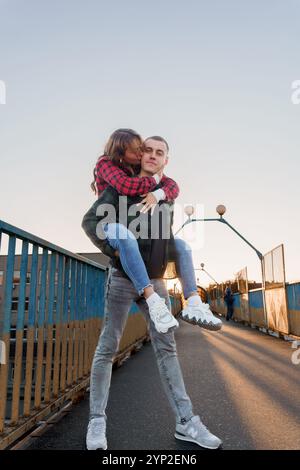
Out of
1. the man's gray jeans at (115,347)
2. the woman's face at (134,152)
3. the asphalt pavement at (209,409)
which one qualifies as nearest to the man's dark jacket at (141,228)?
the man's gray jeans at (115,347)

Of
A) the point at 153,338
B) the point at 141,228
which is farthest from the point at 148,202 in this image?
the point at 153,338

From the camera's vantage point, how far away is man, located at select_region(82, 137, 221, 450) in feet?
7.87

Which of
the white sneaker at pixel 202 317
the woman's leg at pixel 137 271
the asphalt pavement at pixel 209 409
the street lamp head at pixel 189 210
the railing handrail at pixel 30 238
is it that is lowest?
→ the asphalt pavement at pixel 209 409

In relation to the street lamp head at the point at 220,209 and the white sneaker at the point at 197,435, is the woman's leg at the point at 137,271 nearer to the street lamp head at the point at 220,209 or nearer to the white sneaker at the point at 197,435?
the white sneaker at the point at 197,435

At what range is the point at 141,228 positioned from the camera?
2.40 metres

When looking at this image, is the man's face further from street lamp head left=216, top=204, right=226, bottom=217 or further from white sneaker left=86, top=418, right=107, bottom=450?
street lamp head left=216, top=204, right=226, bottom=217

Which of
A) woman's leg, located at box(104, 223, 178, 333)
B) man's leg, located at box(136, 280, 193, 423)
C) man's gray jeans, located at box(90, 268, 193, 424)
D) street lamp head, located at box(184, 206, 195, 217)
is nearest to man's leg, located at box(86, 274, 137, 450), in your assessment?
man's gray jeans, located at box(90, 268, 193, 424)

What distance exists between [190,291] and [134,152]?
93 centimetres

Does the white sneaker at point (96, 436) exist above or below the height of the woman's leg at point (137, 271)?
below

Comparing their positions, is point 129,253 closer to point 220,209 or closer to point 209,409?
point 209,409

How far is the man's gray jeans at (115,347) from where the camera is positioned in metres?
2.43

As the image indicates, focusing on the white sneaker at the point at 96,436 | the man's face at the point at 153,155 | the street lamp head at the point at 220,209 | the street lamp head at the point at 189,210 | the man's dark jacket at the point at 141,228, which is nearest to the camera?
the white sneaker at the point at 96,436

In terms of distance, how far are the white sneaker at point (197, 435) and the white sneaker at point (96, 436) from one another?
0.46 meters
